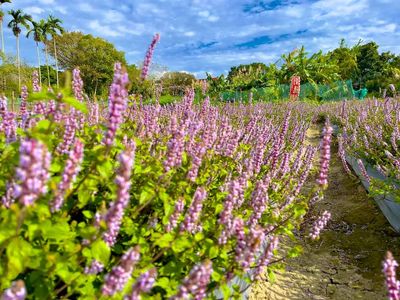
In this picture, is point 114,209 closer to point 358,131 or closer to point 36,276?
point 36,276

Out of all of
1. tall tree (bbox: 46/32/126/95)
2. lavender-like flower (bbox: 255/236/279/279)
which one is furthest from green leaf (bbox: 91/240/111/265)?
tall tree (bbox: 46/32/126/95)

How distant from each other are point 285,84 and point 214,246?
3251cm

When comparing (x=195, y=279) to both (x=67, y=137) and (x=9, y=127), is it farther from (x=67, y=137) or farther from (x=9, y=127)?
(x=9, y=127)

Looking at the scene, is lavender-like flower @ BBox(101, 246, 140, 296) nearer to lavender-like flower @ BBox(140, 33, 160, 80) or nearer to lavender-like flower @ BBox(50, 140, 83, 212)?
lavender-like flower @ BBox(50, 140, 83, 212)

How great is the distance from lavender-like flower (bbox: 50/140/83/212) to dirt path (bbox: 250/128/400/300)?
3.31 metres

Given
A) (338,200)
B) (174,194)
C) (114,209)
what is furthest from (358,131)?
(114,209)

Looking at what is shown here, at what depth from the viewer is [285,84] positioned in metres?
33.3

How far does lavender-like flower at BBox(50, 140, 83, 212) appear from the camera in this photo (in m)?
1.63

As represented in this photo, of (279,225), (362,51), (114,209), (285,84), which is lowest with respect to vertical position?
(279,225)

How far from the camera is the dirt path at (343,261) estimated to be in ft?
15.4

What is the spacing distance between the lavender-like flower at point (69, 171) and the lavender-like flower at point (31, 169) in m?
0.24

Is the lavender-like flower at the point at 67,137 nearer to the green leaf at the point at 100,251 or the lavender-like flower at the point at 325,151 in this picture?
the green leaf at the point at 100,251

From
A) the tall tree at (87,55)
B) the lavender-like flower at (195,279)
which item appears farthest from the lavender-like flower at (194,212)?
the tall tree at (87,55)

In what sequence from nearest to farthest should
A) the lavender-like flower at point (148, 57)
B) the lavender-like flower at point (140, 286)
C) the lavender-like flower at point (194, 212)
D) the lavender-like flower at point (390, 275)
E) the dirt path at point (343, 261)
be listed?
the lavender-like flower at point (140, 286), the lavender-like flower at point (390, 275), the lavender-like flower at point (194, 212), the lavender-like flower at point (148, 57), the dirt path at point (343, 261)
